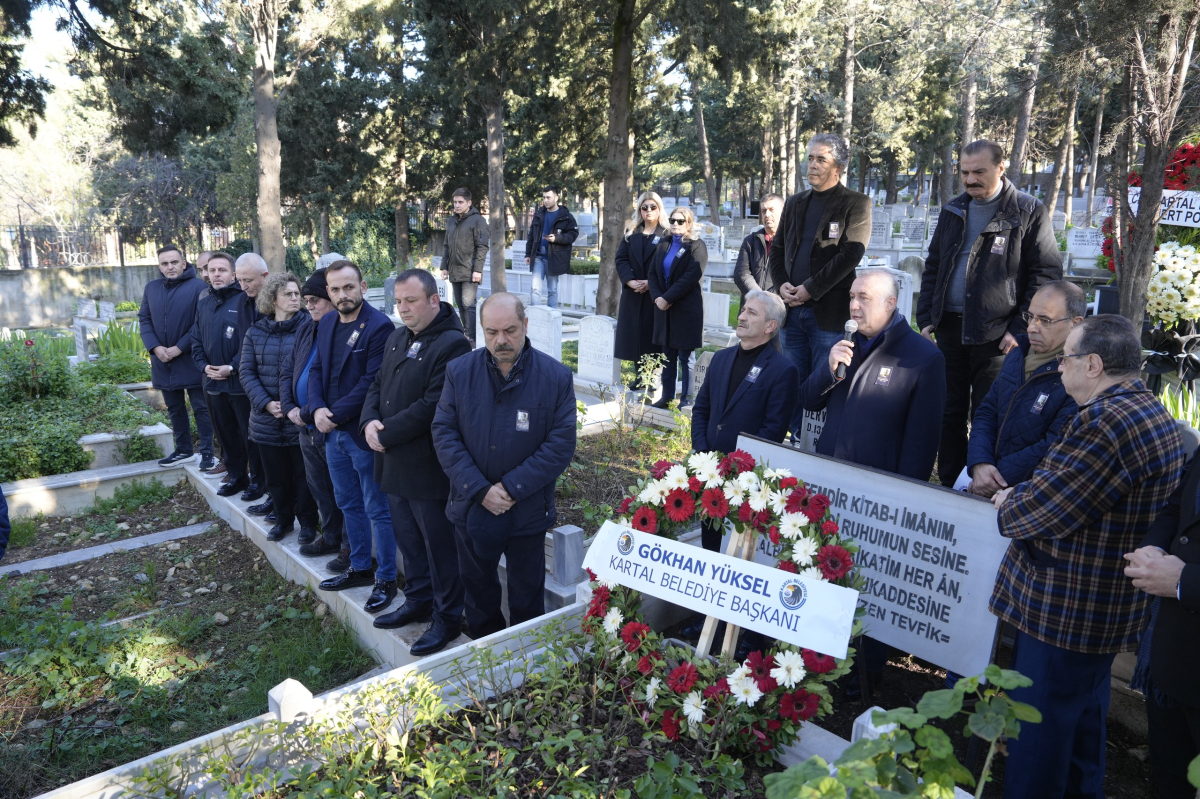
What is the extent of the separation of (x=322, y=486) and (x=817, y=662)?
12.0 feet

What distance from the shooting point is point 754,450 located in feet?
13.5

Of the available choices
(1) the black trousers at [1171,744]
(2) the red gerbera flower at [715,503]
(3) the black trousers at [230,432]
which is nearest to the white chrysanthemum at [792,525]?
(2) the red gerbera flower at [715,503]

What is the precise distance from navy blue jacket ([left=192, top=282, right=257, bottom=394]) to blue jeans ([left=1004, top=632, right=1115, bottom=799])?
5.96 m

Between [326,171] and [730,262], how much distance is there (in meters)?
13.1

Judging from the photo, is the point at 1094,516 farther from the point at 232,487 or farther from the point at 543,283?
the point at 543,283

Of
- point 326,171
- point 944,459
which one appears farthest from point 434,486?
point 326,171

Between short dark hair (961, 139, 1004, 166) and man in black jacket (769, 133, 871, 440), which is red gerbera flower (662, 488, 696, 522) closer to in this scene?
man in black jacket (769, 133, 871, 440)

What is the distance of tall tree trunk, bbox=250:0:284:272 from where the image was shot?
13.2 metres

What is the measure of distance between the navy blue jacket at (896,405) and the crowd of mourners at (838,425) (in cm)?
1

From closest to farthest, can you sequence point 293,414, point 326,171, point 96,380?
point 293,414, point 96,380, point 326,171

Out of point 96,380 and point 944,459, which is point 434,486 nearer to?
point 944,459

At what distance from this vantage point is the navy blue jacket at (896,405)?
12.5 feet

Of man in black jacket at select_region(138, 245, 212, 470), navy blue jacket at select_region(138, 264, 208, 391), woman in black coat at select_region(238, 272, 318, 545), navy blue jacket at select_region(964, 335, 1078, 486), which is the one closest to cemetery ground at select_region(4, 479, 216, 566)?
man in black jacket at select_region(138, 245, 212, 470)

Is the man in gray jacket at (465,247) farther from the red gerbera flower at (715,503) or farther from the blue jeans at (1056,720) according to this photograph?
the blue jeans at (1056,720)
